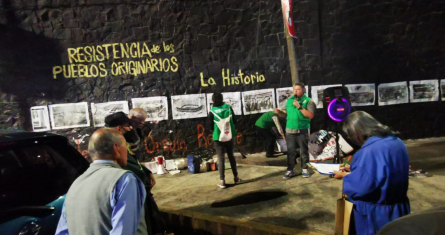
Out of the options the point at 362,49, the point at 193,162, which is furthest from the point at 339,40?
the point at 193,162

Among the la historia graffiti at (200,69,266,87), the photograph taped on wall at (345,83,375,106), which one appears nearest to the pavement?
the photograph taped on wall at (345,83,375,106)

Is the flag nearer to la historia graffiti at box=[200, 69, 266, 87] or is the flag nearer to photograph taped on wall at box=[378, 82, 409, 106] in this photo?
la historia graffiti at box=[200, 69, 266, 87]

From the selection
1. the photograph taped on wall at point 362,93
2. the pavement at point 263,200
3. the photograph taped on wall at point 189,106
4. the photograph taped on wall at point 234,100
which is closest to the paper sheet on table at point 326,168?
the pavement at point 263,200

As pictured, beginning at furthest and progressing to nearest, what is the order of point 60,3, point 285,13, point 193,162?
1. point 60,3
2. point 193,162
3. point 285,13

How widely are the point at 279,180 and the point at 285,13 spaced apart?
3.58 metres

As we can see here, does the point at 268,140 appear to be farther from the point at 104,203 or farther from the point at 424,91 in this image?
the point at 104,203

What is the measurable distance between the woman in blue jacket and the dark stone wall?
18.5ft

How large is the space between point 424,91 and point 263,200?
23.7 ft

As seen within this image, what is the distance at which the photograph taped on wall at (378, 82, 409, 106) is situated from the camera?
28.2ft

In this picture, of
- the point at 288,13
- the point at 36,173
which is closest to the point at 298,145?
the point at 288,13

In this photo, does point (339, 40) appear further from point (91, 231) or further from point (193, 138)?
point (91, 231)

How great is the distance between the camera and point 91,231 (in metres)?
1.68

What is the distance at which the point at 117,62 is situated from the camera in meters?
7.52

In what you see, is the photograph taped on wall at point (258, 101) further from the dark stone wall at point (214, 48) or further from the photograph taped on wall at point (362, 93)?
the photograph taped on wall at point (362, 93)
